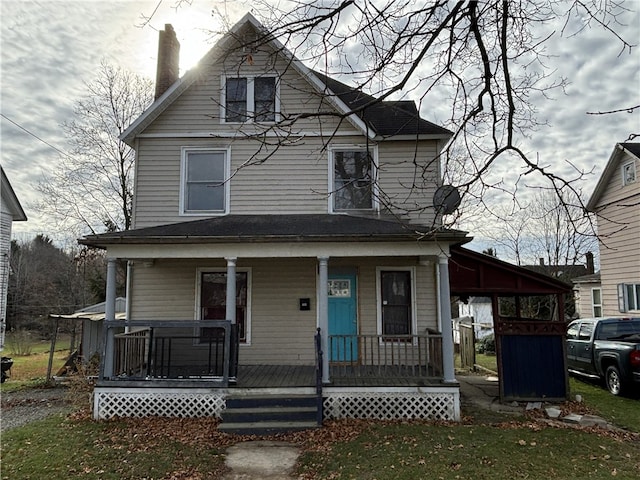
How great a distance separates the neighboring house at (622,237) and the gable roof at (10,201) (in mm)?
22772

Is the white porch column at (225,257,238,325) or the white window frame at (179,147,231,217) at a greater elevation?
the white window frame at (179,147,231,217)

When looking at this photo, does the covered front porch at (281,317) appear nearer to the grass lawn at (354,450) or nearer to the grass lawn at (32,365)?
the grass lawn at (354,450)

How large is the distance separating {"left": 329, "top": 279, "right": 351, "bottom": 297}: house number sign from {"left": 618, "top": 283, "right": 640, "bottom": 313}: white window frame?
37.5 ft

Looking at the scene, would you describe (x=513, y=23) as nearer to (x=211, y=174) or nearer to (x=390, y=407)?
(x=390, y=407)

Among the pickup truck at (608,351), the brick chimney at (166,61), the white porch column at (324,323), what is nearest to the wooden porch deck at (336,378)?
the white porch column at (324,323)

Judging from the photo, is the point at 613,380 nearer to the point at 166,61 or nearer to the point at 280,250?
the point at 280,250

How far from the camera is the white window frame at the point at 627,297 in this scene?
1505cm

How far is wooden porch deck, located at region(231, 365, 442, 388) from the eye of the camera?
314 inches

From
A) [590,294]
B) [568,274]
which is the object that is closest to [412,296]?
[590,294]

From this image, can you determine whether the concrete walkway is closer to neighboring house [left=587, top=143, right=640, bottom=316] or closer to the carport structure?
the carport structure

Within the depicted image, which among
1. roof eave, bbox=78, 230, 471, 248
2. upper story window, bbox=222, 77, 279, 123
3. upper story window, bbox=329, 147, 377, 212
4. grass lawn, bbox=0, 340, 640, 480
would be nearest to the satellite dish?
roof eave, bbox=78, 230, 471, 248

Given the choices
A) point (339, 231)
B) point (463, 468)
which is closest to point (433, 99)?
point (339, 231)

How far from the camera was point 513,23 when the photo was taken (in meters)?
4.33

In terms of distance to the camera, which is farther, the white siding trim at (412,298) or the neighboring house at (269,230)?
the white siding trim at (412,298)
